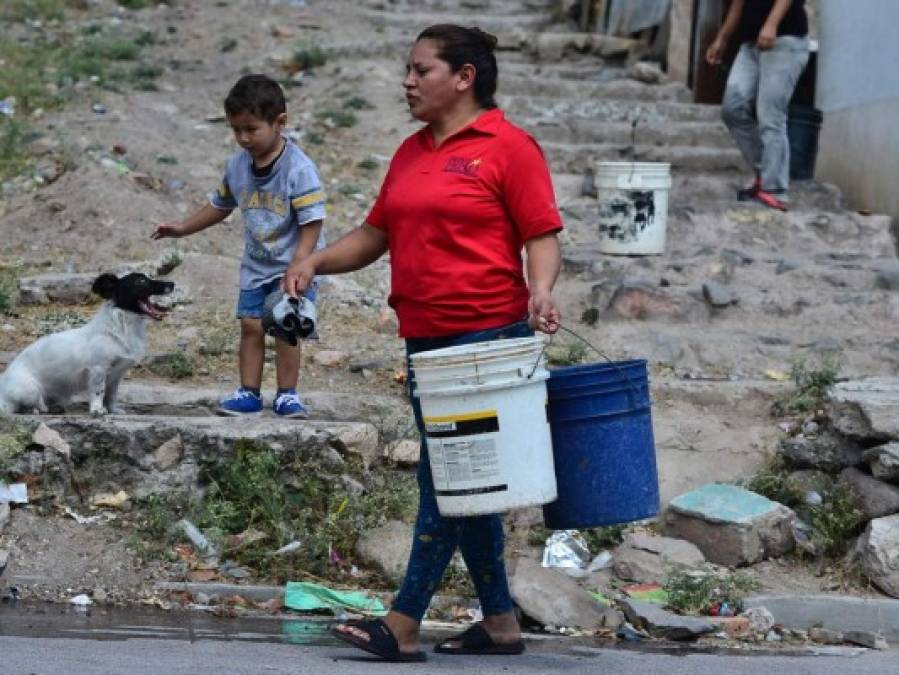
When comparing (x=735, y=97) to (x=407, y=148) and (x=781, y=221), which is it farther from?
(x=407, y=148)

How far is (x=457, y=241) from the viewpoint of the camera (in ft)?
14.9

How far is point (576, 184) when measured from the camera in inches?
443

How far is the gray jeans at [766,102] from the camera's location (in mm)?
10453

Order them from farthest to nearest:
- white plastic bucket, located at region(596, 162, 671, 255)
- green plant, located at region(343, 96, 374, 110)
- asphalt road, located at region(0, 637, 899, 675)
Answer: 1. green plant, located at region(343, 96, 374, 110)
2. white plastic bucket, located at region(596, 162, 671, 255)
3. asphalt road, located at region(0, 637, 899, 675)

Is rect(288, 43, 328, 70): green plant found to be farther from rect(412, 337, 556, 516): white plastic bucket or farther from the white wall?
rect(412, 337, 556, 516): white plastic bucket

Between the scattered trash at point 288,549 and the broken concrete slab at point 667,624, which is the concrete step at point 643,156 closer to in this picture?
the scattered trash at point 288,549

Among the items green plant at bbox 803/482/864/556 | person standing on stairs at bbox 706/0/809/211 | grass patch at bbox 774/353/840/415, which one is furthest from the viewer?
person standing on stairs at bbox 706/0/809/211

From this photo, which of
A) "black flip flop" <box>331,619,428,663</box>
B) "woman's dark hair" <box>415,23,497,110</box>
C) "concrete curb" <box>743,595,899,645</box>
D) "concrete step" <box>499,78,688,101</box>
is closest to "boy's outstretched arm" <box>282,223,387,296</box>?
"woman's dark hair" <box>415,23,497,110</box>

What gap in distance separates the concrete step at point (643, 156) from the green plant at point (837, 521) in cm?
525

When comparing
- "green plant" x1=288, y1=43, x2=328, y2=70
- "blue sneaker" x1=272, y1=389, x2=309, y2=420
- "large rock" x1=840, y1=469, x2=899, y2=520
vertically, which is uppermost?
"green plant" x1=288, y1=43, x2=328, y2=70

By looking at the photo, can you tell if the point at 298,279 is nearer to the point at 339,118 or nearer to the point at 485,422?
the point at 485,422

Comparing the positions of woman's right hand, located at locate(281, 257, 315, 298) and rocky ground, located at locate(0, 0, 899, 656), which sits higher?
woman's right hand, located at locate(281, 257, 315, 298)

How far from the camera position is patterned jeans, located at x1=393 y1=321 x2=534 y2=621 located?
15.2 feet

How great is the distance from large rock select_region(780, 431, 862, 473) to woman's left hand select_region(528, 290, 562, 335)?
2.86m
